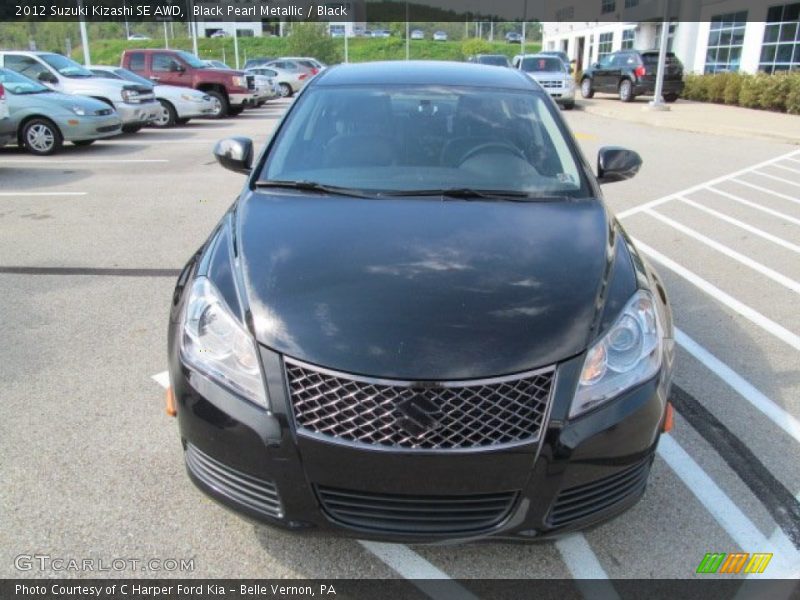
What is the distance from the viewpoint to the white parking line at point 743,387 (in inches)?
131

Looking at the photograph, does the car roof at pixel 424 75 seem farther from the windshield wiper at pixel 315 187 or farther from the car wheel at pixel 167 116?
the car wheel at pixel 167 116

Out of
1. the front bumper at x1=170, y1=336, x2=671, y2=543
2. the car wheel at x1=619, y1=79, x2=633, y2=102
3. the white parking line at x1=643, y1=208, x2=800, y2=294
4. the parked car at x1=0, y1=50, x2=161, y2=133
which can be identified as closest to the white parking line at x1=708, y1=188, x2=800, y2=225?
the white parking line at x1=643, y1=208, x2=800, y2=294

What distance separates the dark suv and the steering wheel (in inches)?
867

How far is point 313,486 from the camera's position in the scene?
6.72ft

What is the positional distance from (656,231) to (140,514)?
232 inches

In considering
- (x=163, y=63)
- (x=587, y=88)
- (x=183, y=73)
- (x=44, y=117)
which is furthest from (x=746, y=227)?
(x=587, y=88)

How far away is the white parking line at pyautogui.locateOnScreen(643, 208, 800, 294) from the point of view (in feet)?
17.8

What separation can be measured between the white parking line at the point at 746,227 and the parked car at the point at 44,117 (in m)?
9.82

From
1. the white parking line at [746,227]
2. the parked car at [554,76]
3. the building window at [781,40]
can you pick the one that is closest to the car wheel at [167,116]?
the parked car at [554,76]

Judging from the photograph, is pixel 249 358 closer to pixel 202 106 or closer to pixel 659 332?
pixel 659 332

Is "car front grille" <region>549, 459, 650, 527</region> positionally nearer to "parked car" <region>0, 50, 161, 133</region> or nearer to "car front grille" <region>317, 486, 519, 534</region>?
"car front grille" <region>317, 486, 519, 534</region>

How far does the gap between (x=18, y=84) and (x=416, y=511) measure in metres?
12.3

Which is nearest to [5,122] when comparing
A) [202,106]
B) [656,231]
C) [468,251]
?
[202,106]

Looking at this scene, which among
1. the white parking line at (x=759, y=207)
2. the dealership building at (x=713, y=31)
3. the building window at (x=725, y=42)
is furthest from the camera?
the building window at (x=725, y=42)
